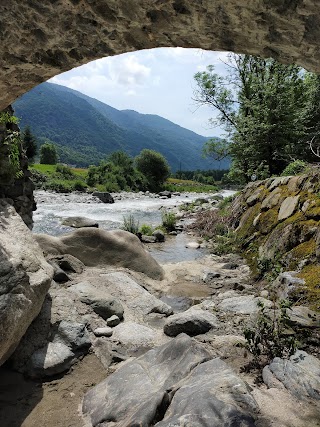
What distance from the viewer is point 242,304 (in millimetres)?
6293

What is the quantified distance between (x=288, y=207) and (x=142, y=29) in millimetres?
7162

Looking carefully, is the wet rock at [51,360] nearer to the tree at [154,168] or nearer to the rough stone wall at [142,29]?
the rough stone wall at [142,29]

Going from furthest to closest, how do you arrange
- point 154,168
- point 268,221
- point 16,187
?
1. point 154,168
2. point 268,221
3. point 16,187

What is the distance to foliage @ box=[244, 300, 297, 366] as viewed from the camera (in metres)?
4.12

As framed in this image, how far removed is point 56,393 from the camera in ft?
13.6

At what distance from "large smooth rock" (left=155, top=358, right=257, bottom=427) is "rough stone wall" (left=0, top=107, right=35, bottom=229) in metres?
5.79

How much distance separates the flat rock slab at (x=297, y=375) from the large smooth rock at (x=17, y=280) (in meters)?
2.89

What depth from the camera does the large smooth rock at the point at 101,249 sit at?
8594 millimetres

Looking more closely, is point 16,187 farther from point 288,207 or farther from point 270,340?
point 288,207

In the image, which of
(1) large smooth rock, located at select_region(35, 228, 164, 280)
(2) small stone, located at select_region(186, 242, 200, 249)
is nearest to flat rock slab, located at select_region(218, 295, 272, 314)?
(1) large smooth rock, located at select_region(35, 228, 164, 280)

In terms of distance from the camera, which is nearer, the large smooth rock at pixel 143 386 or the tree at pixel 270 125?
the large smooth rock at pixel 143 386

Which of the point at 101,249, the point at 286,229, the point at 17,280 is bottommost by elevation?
the point at 101,249

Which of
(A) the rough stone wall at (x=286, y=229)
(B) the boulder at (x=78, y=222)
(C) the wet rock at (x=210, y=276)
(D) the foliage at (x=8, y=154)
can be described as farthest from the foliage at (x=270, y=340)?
(B) the boulder at (x=78, y=222)

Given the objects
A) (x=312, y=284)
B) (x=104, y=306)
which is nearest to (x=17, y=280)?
(x=104, y=306)
